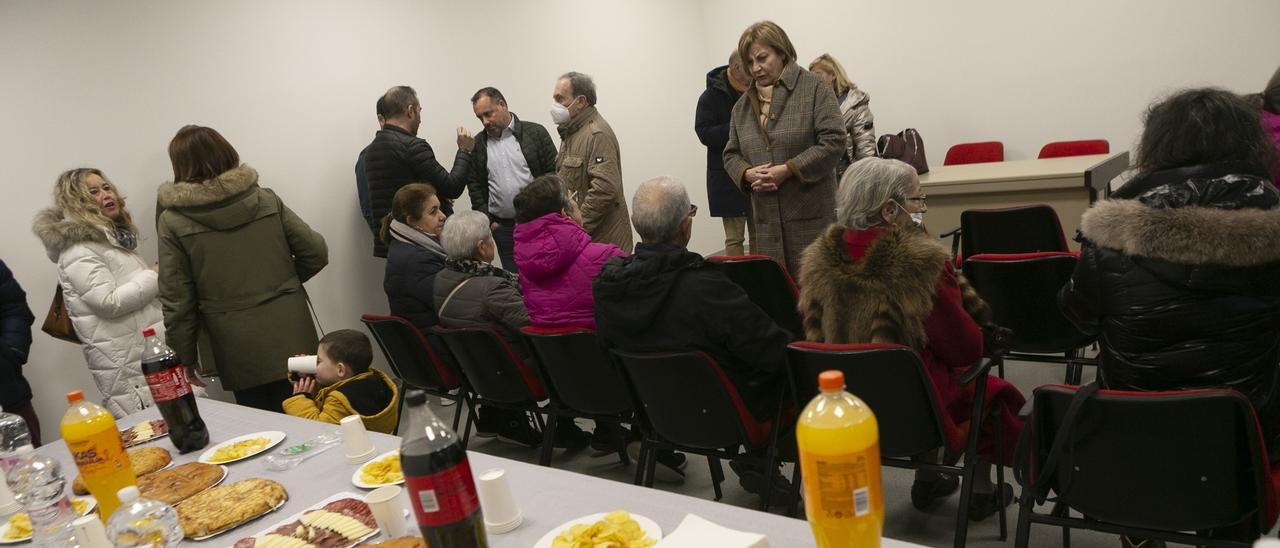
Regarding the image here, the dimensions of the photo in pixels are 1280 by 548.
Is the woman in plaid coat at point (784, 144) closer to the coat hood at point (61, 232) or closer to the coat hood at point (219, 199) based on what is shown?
the coat hood at point (219, 199)

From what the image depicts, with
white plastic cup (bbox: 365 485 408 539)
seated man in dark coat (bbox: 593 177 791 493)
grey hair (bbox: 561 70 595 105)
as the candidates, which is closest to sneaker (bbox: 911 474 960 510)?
seated man in dark coat (bbox: 593 177 791 493)

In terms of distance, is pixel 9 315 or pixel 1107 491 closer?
pixel 1107 491

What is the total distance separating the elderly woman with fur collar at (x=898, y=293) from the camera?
2.11m

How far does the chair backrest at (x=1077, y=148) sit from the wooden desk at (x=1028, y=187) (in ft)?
0.80

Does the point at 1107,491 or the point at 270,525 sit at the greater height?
the point at 270,525

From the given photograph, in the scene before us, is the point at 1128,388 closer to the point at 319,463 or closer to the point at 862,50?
the point at 319,463

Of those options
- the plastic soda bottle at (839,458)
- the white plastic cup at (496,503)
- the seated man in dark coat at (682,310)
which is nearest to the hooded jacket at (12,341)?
the seated man in dark coat at (682,310)

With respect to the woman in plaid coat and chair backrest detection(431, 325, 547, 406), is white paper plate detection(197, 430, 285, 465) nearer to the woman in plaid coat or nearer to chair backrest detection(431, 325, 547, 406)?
chair backrest detection(431, 325, 547, 406)

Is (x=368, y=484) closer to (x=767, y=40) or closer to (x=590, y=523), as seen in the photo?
(x=590, y=523)

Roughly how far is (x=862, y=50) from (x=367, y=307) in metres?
4.69

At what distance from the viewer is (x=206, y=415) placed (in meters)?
2.61

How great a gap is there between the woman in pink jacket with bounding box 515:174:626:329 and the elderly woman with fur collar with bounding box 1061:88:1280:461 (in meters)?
1.62

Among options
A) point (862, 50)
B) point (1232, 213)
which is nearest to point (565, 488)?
point (1232, 213)

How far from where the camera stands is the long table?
140cm
